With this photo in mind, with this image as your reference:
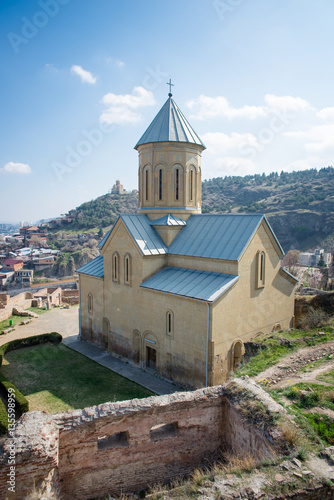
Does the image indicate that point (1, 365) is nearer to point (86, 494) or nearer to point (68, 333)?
point (68, 333)

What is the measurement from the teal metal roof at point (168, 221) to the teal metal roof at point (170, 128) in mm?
3733

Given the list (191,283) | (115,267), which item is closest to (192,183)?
(115,267)

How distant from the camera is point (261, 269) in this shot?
13.9 m

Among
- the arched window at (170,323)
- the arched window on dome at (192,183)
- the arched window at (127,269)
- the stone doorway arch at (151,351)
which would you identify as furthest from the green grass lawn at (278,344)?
the arched window on dome at (192,183)

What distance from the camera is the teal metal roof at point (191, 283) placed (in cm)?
1224

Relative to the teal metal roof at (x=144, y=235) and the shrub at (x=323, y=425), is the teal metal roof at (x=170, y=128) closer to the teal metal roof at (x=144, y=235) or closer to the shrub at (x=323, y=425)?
the teal metal roof at (x=144, y=235)

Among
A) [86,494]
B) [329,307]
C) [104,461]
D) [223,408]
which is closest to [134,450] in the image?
[104,461]

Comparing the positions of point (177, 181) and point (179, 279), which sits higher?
point (177, 181)

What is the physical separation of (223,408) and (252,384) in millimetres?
902

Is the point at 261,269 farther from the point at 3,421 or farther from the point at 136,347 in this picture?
the point at 3,421

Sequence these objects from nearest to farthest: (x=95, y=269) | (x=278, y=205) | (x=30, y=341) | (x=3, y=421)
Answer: (x=3, y=421), (x=30, y=341), (x=95, y=269), (x=278, y=205)

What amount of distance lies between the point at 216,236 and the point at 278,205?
7035 cm

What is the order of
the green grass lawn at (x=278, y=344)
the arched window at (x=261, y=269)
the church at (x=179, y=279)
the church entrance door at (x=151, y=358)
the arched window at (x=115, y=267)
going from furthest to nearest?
the arched window at (x=115, y=267)
the church entrance door at (x=151, y=358)
the arched window at (x=261, y=269)
the church at (x=179, y=279)
the green grass lawn at (x=278, y=344)

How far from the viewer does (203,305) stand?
1197 cm
